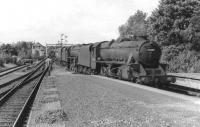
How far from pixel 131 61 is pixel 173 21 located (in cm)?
1570

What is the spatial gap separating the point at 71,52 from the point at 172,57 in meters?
12.8

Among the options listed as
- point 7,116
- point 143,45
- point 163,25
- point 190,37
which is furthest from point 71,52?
point 7,116

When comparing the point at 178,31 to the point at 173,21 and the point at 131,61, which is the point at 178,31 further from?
the point at 131,61

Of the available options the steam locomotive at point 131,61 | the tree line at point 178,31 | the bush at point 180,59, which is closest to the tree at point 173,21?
the tree line at point 178,31

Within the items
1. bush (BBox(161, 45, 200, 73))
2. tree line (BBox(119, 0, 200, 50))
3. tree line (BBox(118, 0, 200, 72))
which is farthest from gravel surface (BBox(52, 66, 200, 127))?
tree line (BBox(119, 0, 200, 50))

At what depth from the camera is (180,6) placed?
34281 millimetres

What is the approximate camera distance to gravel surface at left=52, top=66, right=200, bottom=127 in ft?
31.8

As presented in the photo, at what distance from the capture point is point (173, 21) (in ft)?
113

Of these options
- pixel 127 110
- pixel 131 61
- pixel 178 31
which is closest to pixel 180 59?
pixel 178 31

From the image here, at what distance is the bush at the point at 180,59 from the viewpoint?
3075cm

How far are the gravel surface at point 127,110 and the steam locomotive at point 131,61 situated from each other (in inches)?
142

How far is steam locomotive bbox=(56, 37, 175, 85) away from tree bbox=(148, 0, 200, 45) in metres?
9.94

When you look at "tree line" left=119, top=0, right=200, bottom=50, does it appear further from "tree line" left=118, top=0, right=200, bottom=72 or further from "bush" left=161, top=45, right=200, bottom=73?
"bush" left=161, top=45, right=200, bottom=73

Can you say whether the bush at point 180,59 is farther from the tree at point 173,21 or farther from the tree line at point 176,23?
the tree at point 173,21
